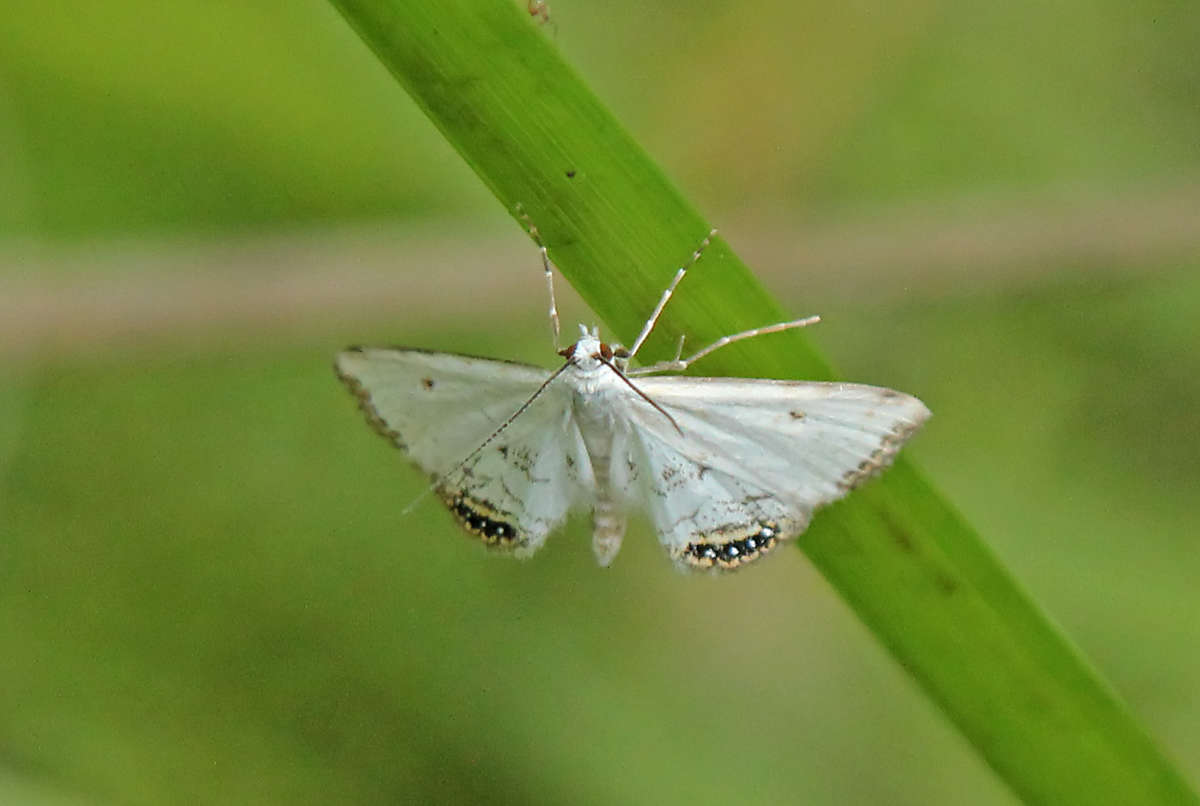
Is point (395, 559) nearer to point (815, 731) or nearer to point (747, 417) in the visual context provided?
point (815, 731)

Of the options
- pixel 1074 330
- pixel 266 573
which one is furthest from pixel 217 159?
pixel 1074 330

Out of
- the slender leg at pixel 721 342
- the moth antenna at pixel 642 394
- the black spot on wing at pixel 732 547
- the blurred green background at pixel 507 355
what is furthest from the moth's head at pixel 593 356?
the blurred green background at pixel 507 355

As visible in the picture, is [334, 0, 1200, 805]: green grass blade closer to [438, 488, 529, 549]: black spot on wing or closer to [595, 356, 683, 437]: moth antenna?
[595, 356, 683, 437]: moth antenna

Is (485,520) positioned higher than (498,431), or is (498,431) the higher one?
(498,431)

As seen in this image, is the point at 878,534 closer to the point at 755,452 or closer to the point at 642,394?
the point at 755,452

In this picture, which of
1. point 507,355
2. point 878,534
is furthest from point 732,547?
point 507,355

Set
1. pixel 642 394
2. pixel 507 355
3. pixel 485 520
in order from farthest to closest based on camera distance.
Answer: pixel 507 355, pixel 485 520, pixel 642 394

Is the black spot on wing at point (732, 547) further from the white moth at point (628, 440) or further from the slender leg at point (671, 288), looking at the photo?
the slender leg at point (671, 288)
